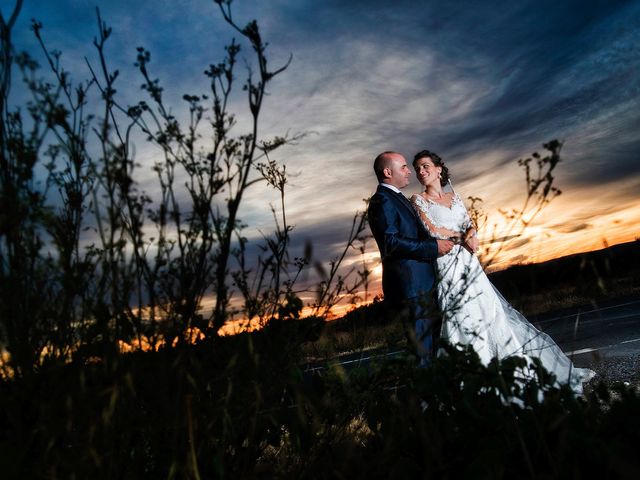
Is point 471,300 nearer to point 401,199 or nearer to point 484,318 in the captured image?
point 484,318

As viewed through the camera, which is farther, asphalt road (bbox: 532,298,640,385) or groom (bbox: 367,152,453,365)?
asphalt road (bbox: 532,298,640,385)

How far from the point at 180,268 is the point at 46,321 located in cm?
56

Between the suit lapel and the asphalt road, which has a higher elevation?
the suit lapel

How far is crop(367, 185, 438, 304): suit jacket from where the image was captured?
420 centimetres

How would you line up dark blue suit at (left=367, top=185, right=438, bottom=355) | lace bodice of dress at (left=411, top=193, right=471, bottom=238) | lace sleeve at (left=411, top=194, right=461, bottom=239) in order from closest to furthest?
dark blue suit at (left=367, top=185, right=438, bottom=355) → lace sleeve at (left=411, top=194, right=461, bottom=239) → lace bodice of dress at (left=411, top=193, right=471, bottom=238)

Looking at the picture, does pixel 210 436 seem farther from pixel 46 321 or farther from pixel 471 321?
pixel 471 321

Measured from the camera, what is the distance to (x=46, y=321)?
5.97 ft

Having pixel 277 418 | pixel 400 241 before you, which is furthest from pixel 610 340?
pixel 277 418

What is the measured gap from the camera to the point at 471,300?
4770 millimetres

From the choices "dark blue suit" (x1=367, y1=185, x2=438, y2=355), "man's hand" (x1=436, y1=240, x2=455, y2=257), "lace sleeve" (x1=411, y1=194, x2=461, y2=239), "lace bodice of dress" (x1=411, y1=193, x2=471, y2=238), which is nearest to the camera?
"dark blue suit" (x1=367, y1=185, x2=438, y2=355)

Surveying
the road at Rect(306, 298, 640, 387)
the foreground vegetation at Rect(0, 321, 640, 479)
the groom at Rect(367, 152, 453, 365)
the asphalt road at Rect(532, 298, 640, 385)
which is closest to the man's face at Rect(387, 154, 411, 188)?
the groom at Rect(367, 152, 453, 365)

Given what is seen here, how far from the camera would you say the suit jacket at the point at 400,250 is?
4203 millimetres

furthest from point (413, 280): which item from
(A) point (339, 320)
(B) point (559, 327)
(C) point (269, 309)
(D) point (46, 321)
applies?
(B) point (559, 327)

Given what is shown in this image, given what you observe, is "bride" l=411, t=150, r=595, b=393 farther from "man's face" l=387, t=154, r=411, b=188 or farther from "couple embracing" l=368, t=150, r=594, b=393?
"man's face" l=387, t=154, r=411, b=188
